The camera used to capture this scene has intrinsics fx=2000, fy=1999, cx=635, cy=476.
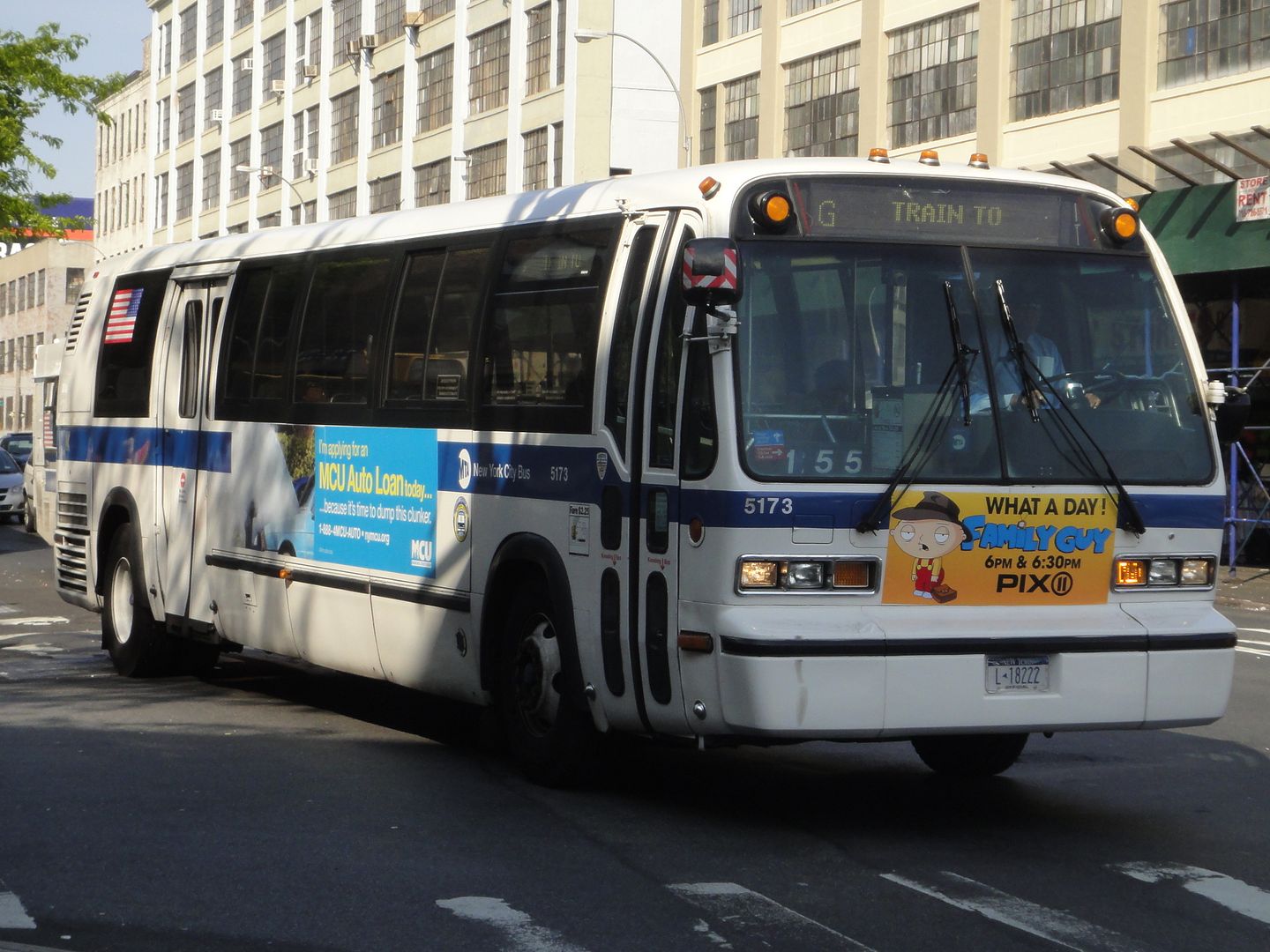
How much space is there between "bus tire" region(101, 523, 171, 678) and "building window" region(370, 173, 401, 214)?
40.5 m

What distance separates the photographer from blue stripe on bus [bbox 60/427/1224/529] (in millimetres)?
7934

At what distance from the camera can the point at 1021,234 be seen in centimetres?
860

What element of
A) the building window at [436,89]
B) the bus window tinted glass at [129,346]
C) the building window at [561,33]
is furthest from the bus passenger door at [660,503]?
the building window at [436,89]

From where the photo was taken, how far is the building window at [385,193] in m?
54.8

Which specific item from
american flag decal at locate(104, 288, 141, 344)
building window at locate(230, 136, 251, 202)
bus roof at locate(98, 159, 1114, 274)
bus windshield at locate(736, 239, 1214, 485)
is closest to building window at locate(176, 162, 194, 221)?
building window at locate(230, 136, 251, 202)

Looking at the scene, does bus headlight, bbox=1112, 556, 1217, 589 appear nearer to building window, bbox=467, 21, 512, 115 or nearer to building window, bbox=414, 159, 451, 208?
building window, bbox=467, 21, 512, 115

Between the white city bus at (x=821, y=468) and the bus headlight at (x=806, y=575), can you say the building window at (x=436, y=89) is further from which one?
the bus headlight at (x=806, y=575)

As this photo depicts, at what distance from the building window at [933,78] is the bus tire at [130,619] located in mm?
21247

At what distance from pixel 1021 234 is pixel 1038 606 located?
161cm

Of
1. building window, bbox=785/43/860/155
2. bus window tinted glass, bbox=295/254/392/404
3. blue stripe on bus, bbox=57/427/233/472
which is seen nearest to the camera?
bus window tinted glass, bbox=295/254/392/404

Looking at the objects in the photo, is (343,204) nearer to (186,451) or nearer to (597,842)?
(186,451)

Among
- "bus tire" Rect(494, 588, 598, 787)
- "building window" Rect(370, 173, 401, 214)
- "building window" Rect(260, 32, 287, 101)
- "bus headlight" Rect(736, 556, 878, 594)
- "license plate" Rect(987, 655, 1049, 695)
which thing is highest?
"building window" Rect(260, 32, 287, 101)

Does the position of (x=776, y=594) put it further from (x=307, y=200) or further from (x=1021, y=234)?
(x=307, y=200)

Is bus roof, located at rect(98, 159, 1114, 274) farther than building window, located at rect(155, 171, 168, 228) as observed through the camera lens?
No
